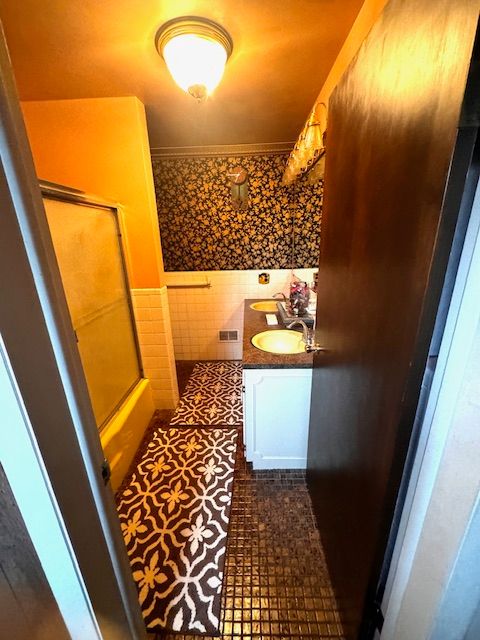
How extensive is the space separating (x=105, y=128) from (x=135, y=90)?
1.09ft

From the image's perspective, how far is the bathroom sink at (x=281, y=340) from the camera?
189 cm

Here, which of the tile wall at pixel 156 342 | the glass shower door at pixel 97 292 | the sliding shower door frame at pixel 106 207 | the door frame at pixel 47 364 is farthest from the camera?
the tile wall at pixel 156 342

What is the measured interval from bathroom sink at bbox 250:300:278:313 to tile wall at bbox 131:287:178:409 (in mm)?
937

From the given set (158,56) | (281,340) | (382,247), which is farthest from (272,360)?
(158,56)

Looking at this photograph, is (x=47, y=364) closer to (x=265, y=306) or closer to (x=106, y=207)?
(x=106, y=207)

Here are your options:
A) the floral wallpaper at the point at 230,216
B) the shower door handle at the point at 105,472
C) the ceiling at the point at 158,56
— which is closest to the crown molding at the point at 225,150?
the floral wallpaper at the point at 230,216

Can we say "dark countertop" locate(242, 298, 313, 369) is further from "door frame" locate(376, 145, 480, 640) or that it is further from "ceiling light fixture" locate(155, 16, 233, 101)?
"ceiling light fixture" locate(155, 16, 233, 101)

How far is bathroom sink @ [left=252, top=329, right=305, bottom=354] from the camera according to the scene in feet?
6.19

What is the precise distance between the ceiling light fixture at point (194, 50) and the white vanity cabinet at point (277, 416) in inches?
57.8

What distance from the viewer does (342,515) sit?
3.14 ft

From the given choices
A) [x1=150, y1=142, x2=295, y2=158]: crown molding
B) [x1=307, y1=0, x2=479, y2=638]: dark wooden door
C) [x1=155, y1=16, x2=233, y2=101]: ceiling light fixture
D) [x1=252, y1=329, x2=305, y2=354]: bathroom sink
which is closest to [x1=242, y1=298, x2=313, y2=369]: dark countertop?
[x1=252, y1=329, x2=305, y2=354]: bathroom sink

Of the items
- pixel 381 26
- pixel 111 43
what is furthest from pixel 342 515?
pixel 111 43

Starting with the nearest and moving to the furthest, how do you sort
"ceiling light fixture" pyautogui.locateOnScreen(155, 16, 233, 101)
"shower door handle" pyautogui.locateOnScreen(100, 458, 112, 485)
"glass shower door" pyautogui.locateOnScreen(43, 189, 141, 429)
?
"shower door handle" pyautogui.locateOnScreen(100, 458, 112, 485) → "ceiling light fixture" pyautogui.locateOnScreen(155, 16, 233, 101) → "glass shower door" pyautogui.locateOnScreen(43, 189, 141, 429)

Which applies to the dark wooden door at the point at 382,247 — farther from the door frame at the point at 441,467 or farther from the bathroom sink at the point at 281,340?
the bathroom sink at the point at 281,340
